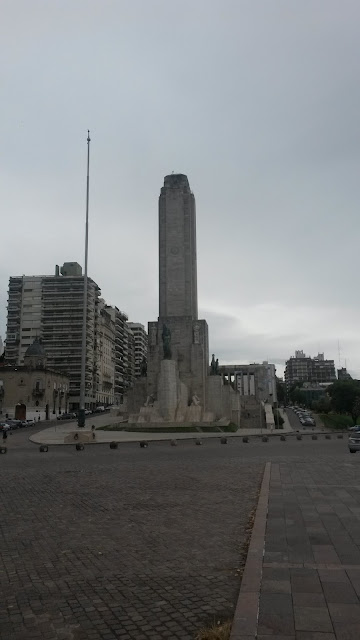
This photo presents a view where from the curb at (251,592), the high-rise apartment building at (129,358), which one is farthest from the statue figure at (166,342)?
the high-rise apartment building at (129,358)

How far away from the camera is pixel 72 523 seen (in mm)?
9148

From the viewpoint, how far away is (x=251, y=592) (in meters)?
5.33

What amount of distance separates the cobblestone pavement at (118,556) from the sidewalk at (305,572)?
44 centimetres

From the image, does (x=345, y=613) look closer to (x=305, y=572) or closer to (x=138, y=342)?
(x=305, y=572)

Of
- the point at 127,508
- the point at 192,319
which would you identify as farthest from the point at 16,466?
the point at 192,319

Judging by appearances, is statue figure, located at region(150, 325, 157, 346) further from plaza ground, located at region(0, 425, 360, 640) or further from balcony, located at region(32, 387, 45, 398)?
plaza ground, located at region(0, 425, 360, 640)

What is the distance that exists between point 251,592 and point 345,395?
76458 millimetres

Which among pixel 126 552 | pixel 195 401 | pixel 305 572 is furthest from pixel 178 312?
pixel 305 572

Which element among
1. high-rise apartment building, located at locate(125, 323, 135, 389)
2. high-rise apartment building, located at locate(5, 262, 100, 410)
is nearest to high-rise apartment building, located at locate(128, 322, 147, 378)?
high-rise apartment building, located at locate(125, 323, 135, 389)

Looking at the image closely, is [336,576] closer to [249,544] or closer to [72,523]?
[249,544]

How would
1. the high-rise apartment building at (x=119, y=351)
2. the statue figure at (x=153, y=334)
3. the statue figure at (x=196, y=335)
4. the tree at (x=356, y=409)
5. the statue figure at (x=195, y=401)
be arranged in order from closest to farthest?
the statue figure at (x=195, y=401) → the statue figure at (x=196, y=335) → the statue figure at (x=153, y=334) → the tree at (x=356, y=409) → the high-rise apartment building at (x=119, y=351)

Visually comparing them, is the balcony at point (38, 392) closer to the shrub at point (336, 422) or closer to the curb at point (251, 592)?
the shrub at point (336, 422)

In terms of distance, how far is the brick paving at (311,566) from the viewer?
14.9 feet

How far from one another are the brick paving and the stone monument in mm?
39656
